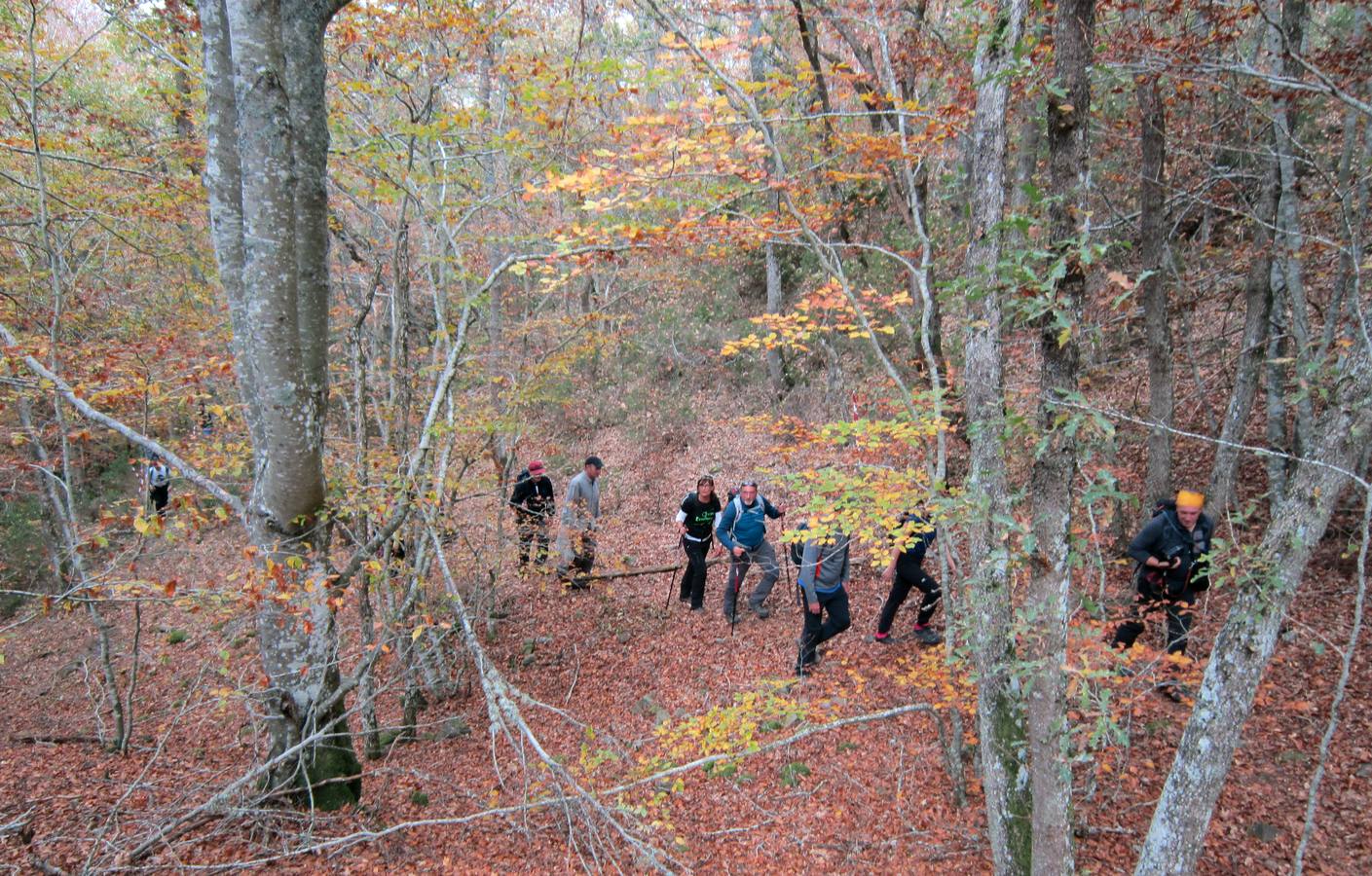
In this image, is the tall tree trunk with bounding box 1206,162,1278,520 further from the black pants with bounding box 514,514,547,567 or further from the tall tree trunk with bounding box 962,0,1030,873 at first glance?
the black pants with bounding box 514,514,547,567

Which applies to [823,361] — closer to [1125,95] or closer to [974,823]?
[1125,95]

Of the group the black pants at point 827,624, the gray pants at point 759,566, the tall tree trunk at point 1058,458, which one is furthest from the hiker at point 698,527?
the tall tree trunk at point 1058,458

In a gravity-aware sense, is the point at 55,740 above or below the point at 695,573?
below

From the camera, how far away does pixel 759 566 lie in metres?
8.05

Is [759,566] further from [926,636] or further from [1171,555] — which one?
[1171,555]

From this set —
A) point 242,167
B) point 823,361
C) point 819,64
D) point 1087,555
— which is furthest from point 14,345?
point 823,361

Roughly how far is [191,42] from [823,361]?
11238 mm

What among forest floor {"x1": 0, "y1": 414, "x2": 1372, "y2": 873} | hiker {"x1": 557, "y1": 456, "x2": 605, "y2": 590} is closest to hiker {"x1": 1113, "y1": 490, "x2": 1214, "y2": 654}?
forest floor {"x1": 0, "y1": 414, "x2": 1372, "y2": 873}

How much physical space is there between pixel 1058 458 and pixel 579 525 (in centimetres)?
578

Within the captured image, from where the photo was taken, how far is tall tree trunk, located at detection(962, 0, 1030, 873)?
3576mm

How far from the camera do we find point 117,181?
7484 millimetres

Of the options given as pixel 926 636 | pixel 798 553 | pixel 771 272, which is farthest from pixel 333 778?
pixel 771 272

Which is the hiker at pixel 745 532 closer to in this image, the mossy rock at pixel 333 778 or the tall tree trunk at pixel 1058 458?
the tall tree trunk at pixel 1058 458

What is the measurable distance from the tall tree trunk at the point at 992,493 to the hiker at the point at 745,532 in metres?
3.58
